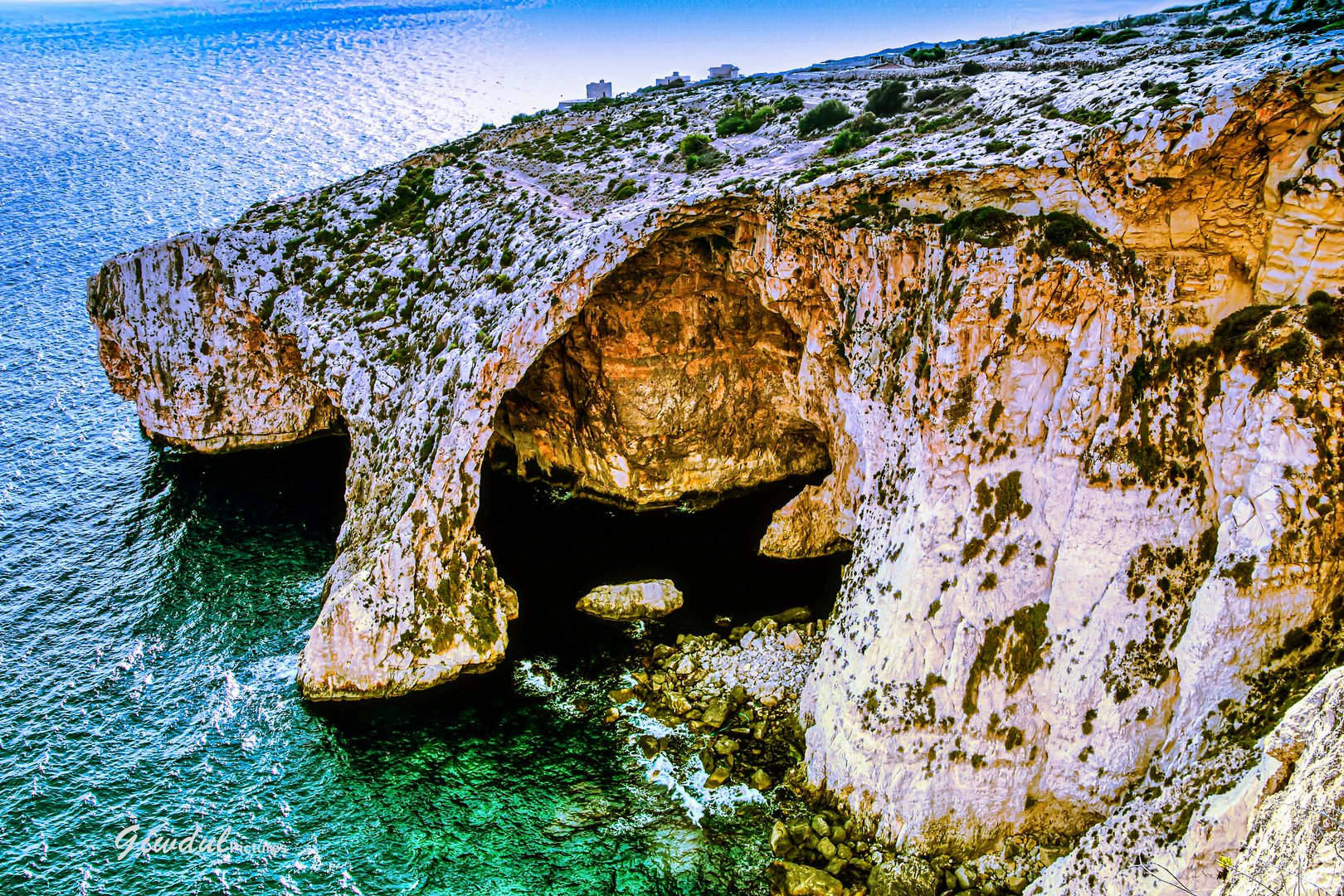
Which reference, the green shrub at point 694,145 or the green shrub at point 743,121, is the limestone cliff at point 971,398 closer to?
the green shrub at point 694,145

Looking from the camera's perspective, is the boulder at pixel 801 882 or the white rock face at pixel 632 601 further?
the white rock face at pixel 632 601

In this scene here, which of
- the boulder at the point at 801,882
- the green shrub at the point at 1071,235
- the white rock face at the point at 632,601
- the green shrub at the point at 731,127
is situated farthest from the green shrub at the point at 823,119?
the boulder at the point at 801,882

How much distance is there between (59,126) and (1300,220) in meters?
151

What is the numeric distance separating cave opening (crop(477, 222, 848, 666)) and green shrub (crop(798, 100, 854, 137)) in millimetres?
8659

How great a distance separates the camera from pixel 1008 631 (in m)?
27.3

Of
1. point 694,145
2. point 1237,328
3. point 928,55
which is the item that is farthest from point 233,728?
point 928,55

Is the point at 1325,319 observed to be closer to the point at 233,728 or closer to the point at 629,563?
the point at 629,563

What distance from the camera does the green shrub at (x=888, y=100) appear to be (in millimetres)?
43594

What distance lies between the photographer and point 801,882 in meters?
26.9

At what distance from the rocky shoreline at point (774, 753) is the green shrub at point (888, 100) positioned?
24.0 meters

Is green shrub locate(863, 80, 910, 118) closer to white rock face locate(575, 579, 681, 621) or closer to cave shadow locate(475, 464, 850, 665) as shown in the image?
cave shadow locate(475, 464, 850, 665)

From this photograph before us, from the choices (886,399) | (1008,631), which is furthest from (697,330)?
(1008,631)

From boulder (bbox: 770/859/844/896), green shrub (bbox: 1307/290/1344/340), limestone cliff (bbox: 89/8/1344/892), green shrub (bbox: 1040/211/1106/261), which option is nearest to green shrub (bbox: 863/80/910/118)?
Answer: limestone cliff (bbox: 89/8/1344/892)

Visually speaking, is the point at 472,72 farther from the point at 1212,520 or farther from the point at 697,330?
the point at 1212,520
